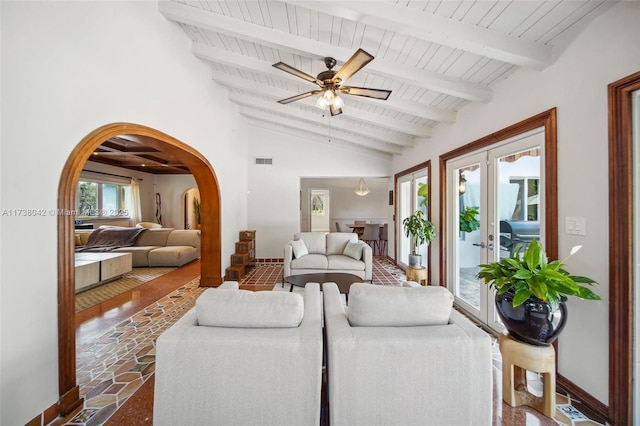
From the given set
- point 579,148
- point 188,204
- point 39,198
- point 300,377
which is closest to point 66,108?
point 39,198

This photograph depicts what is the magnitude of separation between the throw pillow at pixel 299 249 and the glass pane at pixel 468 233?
2.41m

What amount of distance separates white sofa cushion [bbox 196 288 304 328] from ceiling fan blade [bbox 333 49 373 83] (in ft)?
6.36

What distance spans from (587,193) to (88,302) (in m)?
→ 5.50

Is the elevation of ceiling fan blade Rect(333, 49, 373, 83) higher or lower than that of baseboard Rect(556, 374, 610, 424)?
higher

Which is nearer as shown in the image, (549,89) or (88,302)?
(549,89)

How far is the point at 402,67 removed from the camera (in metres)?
2.67

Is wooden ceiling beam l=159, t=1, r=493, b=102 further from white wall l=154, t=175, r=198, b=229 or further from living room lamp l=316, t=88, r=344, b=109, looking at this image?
white wall l=154, t=175, r=198, b=229

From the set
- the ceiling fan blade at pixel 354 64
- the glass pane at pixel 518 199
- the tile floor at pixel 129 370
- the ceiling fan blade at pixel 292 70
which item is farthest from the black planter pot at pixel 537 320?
the ceiling fan blade at pixel 292 70

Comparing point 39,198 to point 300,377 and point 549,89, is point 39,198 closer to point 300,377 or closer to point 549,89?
point 300,377

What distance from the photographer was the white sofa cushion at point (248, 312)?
1.38m

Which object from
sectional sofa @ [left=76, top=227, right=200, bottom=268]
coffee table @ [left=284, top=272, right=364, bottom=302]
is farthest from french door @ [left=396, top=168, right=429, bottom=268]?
sectional sofa @ [left=76, top=227, right=200, bottom=268]

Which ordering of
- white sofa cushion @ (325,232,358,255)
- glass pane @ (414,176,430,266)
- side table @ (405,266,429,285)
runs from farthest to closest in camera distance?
glass pane @ (414,176,430,266) → white sofa cushion @ (325,232,358,255) → side table @ (405,266,429,285)

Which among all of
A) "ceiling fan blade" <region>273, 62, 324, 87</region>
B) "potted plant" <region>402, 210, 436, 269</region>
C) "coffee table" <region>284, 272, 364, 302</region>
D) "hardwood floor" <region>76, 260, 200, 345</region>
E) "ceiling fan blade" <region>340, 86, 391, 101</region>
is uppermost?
"ceiling fan blade" <region>273, 62, 324, 87</region>

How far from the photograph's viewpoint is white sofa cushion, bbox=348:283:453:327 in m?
1.42
